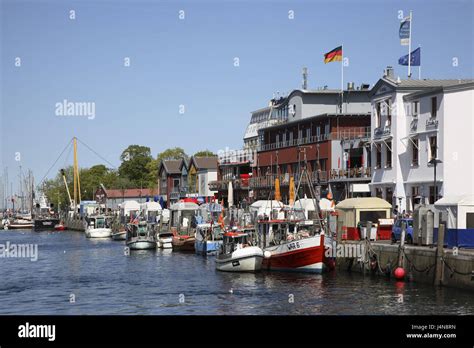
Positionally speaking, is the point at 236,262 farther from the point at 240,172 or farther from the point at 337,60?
the point at 240,172

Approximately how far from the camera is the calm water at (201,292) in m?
37.6

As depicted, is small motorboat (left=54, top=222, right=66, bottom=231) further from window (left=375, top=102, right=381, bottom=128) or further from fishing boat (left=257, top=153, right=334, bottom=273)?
fishing boat (left=257, top=153, right=334, bottom=273)

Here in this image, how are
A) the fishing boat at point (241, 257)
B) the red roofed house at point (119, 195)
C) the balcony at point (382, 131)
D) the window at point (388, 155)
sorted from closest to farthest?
1. the fishing boat at point (241, 257)
2. the balcony at point (382, 131)
3. the window at point (388, 155)
4. the red roofed house at point (119, 195)

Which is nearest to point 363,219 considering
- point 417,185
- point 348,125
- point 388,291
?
point 417,185

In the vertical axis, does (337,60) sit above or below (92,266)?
above

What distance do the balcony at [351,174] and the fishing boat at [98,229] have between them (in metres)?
41.9

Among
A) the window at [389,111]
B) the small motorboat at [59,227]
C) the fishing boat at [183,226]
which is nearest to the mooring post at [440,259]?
the window at [389,111]

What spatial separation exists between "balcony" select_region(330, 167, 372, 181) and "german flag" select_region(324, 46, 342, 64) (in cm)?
1176

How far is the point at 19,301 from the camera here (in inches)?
1671

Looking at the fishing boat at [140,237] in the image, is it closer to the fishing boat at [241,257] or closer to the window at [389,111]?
the fishing boat at [241,257]

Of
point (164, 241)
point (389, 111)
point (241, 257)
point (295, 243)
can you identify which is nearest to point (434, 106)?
point (389, 111)

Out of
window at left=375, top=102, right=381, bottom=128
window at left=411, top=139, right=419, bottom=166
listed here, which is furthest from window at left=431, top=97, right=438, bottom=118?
window at left=375, top=102, right=381, bottom=128
